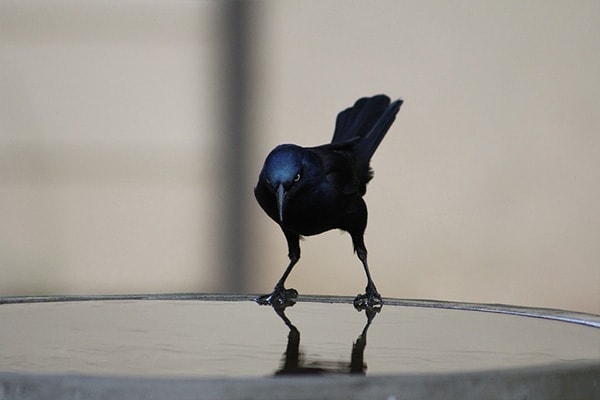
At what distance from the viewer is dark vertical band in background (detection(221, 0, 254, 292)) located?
5.22 meters

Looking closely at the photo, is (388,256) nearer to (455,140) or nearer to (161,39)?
(455,140)

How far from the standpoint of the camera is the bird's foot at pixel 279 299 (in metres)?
2.31

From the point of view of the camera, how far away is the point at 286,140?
209 inches

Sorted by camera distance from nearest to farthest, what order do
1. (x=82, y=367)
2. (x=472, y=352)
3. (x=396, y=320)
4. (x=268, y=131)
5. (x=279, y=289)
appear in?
(x=82, y=367) < (x=472, y=352) < (x=396, y=320) < (x=279, y=289) < (x=268, y=131)

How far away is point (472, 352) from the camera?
1.54m

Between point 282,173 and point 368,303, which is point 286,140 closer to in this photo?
point 282,173

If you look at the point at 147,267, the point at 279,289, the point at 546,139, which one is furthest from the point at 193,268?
the point at 279,289

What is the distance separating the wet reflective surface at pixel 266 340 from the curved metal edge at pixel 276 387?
17 cm

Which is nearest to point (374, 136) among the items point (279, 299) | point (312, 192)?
point (312, 192)

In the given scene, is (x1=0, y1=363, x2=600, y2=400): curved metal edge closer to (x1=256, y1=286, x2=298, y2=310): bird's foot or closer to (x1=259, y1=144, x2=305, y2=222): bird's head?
(x1=256, y1=286, x2=298, y2=310): bird's foot

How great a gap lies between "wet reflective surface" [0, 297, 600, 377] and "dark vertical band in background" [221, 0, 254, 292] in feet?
9.75

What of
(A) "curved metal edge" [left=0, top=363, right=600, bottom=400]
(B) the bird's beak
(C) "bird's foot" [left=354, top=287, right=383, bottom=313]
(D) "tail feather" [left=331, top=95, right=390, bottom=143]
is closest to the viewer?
(A) "curved metal edge" [left=0, top=363, right=600, bottom=400]

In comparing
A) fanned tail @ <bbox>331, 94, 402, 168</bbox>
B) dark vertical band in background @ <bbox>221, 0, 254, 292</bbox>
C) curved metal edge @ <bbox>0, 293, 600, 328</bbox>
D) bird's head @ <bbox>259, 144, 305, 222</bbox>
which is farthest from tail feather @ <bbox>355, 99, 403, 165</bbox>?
dark vertical band in background @ <bbox>221, 0, 254, 292</bbox>

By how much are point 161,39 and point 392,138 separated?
3.81 feet
